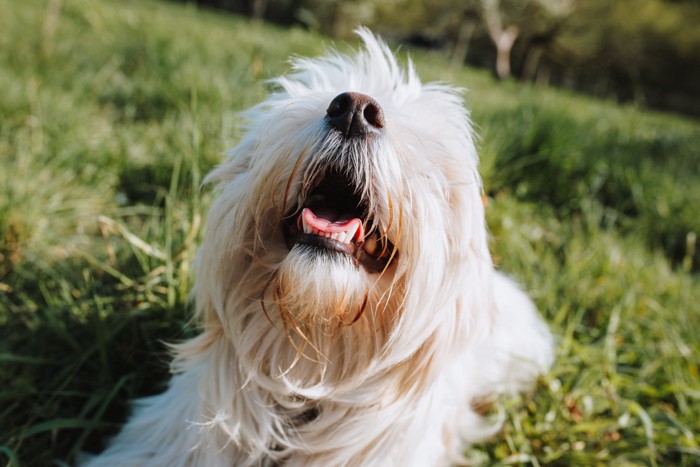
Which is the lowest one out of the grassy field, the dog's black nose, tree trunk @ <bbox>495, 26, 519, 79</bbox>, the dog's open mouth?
the grassy field

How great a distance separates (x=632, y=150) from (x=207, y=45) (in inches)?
189

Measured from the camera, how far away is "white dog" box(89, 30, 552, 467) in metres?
1.70

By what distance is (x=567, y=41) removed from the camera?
36125 mm

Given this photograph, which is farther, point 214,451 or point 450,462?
point 450,462

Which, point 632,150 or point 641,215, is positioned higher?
point 632,150

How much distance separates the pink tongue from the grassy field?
45.4 inches

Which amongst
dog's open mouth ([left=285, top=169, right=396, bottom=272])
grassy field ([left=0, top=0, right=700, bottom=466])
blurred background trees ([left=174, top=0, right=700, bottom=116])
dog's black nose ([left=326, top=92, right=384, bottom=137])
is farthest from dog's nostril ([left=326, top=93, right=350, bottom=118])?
blurred background trees ([left=174, top=0, right=700, bottom=116])

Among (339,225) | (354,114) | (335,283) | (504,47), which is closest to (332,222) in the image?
(339,225)

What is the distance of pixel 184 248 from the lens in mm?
2807

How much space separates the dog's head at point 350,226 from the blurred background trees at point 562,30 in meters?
28.3

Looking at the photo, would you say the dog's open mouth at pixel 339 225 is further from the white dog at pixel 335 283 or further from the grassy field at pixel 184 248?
the grassy field at pixel 184 248

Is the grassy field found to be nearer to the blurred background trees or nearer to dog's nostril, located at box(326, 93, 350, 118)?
dog's nostril, located at box(326, 93, 350, 118)

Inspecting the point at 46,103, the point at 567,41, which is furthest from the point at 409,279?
the point at 567,41

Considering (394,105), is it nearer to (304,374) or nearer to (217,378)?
(304,374)
